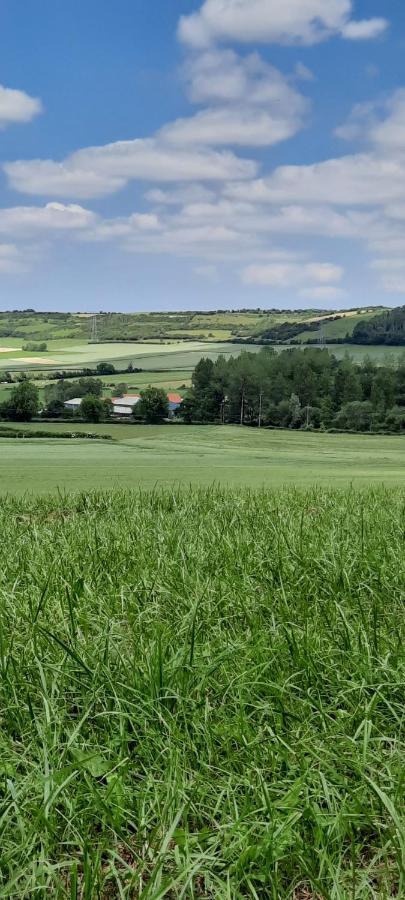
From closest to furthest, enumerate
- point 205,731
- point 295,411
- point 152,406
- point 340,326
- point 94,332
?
point 205,731 < point 152,406 < point 295,411 < point 340,326 < point 94,332

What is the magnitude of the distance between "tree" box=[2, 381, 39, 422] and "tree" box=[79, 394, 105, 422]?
3.25 feet

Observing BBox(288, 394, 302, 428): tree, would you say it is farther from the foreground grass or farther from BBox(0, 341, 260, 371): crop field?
the foreground grass

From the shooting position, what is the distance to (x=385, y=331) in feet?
96.9

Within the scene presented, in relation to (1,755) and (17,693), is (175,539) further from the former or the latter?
(1,755)

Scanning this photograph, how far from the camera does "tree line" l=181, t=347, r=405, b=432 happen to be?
687 inches

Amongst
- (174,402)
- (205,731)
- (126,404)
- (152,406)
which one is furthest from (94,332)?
(205,731)

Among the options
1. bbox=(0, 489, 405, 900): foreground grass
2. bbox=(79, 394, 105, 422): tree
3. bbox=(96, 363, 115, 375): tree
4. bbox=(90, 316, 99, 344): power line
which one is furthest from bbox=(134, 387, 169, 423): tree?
bbox=(90, 316, 99, 344): power line

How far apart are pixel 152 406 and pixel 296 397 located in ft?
10.8

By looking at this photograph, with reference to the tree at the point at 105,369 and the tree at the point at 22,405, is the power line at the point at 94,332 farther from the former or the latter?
the tree at the point at 22,405

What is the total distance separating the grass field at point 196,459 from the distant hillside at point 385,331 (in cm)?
1191

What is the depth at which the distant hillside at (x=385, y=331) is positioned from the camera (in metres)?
28.3

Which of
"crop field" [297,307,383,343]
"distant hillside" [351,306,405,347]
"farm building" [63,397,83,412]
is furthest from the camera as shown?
"crop field" [297,307,383,343]

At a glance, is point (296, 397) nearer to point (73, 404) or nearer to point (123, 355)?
point (73, 404)

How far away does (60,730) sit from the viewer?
2.03 meters
